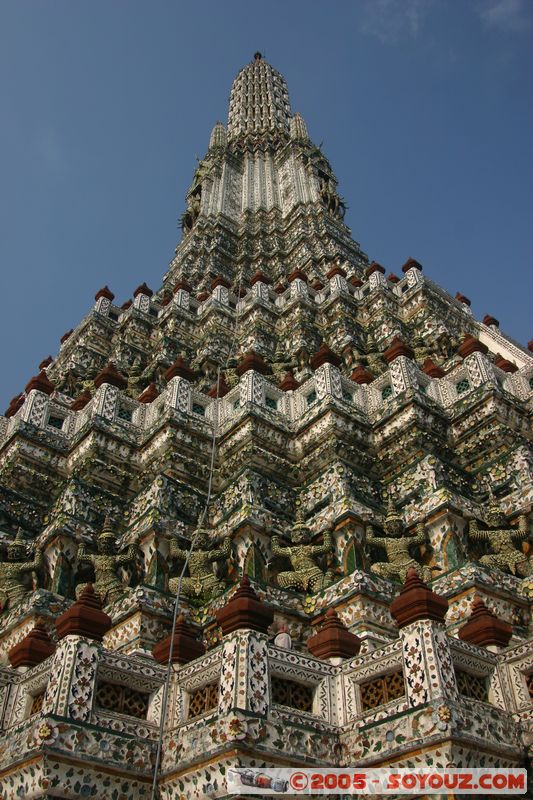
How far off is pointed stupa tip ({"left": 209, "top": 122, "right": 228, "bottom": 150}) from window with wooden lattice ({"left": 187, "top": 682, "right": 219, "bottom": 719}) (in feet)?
130

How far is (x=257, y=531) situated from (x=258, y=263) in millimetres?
20572

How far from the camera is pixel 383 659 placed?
8.09m

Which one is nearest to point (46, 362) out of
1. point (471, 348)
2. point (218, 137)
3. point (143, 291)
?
point (143, 291)

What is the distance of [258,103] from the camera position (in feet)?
167

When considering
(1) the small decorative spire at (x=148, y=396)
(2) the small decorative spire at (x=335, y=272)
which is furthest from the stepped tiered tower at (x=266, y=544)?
(1) the small decorative spire at (x=148, y=396)

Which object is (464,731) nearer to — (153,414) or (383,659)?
(383,659)

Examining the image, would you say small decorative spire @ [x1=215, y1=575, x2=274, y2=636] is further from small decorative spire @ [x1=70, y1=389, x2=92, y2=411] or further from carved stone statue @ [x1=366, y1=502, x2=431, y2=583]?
small decorative spire @ [x1=70, y1=389, x2=92, y2=411]

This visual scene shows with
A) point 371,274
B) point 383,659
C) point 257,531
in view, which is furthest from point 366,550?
point 371,274

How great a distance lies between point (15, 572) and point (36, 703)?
4.79 metres

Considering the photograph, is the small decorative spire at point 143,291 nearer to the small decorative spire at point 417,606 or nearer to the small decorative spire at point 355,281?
the small decorative spire at point 355,281

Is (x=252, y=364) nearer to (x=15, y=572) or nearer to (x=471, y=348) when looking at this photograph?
(x=471, y=348)

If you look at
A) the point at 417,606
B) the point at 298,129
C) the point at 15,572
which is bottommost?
the point at 417,606

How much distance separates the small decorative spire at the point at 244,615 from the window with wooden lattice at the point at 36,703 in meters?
2.23

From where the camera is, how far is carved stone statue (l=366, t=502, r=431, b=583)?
11.8 metres
